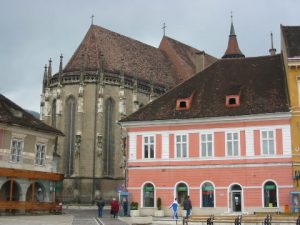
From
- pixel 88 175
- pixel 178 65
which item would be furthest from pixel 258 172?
pixel 178 65

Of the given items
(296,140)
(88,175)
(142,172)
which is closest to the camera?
(296,140)

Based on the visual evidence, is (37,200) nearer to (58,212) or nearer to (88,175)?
(58,212)

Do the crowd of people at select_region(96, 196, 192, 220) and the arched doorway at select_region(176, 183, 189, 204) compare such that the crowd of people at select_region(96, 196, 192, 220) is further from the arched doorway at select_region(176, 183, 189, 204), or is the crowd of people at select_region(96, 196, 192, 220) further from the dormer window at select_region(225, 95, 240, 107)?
the dormer window at select_region(225, 95, 240, 107)

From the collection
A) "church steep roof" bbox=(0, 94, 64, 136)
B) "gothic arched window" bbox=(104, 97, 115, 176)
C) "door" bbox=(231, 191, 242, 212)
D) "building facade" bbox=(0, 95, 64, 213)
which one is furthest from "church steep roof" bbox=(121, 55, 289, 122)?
"gothic arched window" bbox=(104, 97, 115, 176)

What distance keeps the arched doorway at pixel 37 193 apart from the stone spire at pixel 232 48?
4120 centimetres

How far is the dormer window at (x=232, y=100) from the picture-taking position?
36312 millimetres

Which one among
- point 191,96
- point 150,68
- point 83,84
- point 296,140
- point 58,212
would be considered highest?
point 150,68

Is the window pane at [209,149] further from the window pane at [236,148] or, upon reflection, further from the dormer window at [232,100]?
the dormer window at [232,100]

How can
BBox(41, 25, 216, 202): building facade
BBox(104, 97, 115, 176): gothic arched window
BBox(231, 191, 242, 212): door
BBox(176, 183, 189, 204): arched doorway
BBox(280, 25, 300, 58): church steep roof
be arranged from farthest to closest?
BBox(104, 97, 115, 176): gothic arched window, BBox(41, 25, 216, 202): building facade, BBox(176, 183, 189, 204): arched doorway, BBox(280, 25, 300, 58): church steep roof, BBox(231, 191, 242, 212): door

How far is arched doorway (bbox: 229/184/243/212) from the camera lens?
3478 cm

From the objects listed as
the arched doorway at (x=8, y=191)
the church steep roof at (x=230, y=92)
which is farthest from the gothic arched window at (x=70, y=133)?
the church steep roof at (x=230, y=92)

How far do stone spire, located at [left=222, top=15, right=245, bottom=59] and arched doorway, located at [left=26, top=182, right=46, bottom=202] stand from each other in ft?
135

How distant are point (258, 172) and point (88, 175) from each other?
2515 centimetres

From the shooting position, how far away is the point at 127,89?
60.2m
